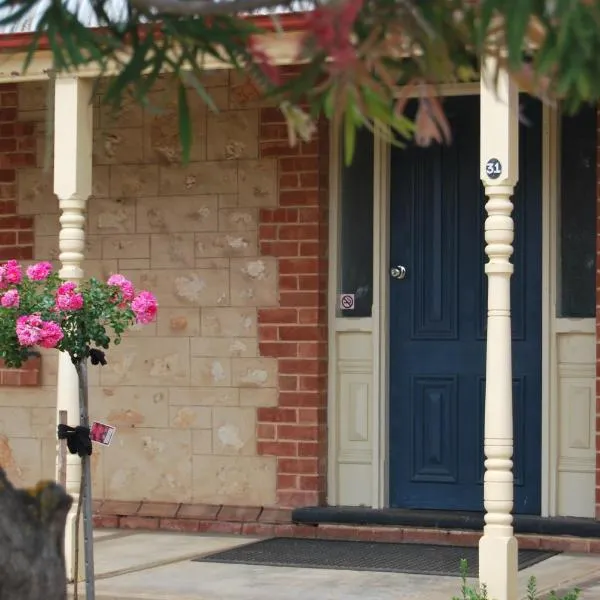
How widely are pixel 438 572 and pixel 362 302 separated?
88.4 inches

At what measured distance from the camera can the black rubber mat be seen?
8617 mm

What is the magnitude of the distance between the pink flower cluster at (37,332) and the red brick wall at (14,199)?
3.82 meters

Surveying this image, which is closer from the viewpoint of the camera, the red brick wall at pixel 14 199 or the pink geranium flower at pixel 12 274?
the pink geranium flower at pixel 12 274

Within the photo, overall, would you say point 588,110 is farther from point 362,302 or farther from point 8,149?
point 8,149

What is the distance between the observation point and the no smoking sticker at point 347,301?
1009 cm

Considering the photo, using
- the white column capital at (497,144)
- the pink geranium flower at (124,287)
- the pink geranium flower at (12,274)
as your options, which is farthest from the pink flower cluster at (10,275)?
the white column capital at (497,144)

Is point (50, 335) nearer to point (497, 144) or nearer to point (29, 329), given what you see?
point (29, 329)

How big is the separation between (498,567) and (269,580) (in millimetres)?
1287

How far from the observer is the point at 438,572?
840 centimetres

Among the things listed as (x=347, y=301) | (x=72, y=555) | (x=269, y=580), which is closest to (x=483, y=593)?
(x=269, y=580)

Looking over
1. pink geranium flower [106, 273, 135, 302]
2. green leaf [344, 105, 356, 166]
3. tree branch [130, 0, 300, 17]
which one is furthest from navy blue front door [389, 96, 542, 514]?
green leaf [344, 105, 356, 166]

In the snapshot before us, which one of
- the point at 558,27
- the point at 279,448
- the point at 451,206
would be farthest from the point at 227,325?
the point at 558,27

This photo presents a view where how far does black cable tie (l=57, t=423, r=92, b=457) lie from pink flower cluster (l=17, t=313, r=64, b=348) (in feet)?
1.34

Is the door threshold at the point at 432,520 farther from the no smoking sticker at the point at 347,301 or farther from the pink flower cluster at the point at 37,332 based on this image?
the pink flower cluster at the point at 37,332
